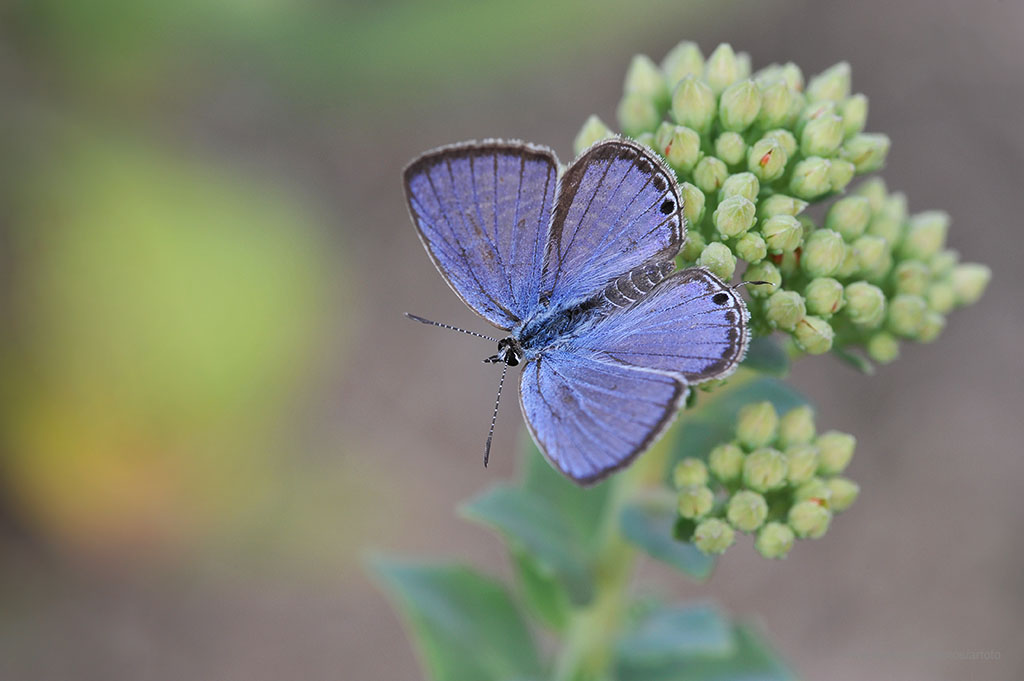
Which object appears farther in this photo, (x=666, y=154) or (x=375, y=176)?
(x=375, y=176)

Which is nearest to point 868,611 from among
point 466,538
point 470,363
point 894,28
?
point 466,538

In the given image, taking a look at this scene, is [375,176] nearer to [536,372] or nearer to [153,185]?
[153,185]

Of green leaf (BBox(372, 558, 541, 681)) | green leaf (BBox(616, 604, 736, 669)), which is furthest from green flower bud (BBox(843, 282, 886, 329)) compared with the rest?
green leaf (BBox(372, 558, 541, 681))

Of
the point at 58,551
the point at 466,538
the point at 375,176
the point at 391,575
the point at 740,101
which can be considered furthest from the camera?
the point at 375,176

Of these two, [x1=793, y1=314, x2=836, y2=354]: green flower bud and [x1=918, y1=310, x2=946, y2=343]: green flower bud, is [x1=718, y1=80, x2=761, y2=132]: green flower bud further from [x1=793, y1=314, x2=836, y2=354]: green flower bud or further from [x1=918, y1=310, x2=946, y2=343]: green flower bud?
[x1=918, y1=310, x2=946, y2=343]: green flower bud

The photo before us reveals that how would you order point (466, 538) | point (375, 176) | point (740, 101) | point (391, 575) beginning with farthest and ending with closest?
point (375, 176), point (466, 538), point (391, 575), point (740, 101)

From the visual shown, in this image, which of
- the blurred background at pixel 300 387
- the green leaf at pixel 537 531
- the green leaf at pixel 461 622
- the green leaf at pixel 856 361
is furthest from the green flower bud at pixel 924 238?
the blurred background at pixel 300 387

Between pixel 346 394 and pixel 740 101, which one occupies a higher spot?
pixel 740 101
